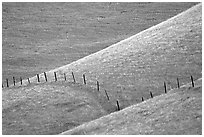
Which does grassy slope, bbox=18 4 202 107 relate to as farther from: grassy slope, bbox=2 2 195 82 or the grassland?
grassy slope, bbox=2 2 195 82

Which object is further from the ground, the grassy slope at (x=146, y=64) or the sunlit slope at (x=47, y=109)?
the grassy slope at (x=146, y=64)

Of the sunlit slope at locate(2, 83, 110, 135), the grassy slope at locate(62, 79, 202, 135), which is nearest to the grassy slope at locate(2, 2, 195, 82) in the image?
the sunlit slope at locate(2, 83, 110, 135)

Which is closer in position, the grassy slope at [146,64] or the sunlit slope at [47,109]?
the sunlit slope at [47,109]

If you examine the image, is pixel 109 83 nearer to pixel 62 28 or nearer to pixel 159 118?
pixel 159 118

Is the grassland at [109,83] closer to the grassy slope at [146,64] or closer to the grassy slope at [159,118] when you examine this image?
the grassy slope at [146,64]

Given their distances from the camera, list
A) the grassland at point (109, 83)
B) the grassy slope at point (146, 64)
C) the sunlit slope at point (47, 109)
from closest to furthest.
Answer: the sunlit slope at point (47, 109) < the grassland at point (109, 83) < the grassy slope at point (146, 64)

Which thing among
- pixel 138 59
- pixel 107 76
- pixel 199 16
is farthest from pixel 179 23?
pixel 107 76

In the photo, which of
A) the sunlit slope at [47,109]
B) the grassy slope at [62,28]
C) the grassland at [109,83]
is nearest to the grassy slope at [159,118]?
the grassland at [109,83]
